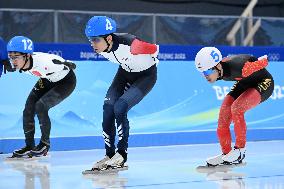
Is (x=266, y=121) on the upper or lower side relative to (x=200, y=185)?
upper

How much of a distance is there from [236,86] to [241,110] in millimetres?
A: 513

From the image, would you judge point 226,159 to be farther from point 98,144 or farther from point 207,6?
point 207,6

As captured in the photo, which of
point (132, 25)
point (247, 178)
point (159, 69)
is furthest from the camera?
point (132, 25)

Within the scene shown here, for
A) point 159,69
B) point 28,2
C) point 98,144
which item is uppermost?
point 28,2

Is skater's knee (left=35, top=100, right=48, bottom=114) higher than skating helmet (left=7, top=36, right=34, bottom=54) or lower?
lower

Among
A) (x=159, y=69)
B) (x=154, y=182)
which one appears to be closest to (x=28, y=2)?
(x=159, y=69)

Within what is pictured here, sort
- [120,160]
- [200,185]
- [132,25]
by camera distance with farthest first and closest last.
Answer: [132,25], [120,160], [200,185]

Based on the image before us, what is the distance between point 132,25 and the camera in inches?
505

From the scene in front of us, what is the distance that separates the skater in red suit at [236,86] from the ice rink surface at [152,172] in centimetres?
29

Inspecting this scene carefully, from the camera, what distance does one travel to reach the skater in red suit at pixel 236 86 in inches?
285

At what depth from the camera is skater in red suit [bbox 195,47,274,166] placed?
285 inches

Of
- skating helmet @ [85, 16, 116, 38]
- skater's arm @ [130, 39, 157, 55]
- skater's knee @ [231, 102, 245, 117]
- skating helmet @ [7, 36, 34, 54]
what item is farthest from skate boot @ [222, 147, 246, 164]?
skating helmet @ [7, 36, 34, 54]

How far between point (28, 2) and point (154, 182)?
11786mm

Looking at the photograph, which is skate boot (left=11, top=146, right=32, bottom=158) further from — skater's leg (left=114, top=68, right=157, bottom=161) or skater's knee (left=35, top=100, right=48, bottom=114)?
skater's leg (left=114, top=68, right=157, bottom=161)
